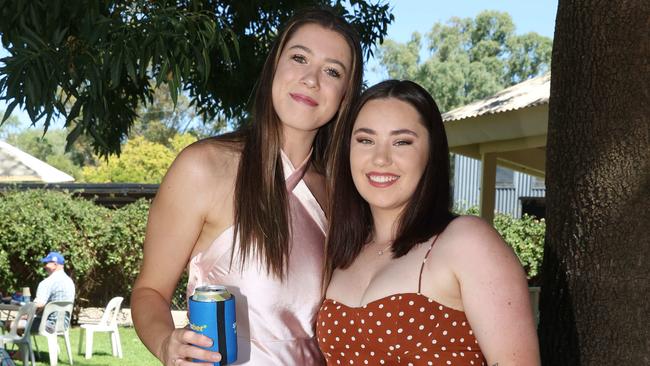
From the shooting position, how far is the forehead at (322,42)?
289 centimetres

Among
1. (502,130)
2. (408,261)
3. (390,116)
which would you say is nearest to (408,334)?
(408,261)

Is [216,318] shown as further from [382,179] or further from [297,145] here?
[297,145]

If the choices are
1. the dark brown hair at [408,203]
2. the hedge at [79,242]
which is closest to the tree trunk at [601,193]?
the dark brown hair at [408,203]

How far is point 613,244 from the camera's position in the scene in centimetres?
363

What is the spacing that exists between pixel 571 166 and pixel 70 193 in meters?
14.1

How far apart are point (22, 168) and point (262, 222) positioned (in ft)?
35.6

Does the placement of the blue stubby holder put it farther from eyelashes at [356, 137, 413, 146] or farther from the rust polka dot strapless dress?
eyelashes at [356, 137, 413, 146]

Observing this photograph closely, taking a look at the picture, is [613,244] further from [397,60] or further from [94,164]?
[94,164]

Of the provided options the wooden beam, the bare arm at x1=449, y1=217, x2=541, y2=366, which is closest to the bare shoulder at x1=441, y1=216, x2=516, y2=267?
→ the bare arm at x1=449, y1=217, x2=541, y2=366

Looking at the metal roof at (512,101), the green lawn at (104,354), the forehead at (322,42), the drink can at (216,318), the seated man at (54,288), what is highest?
the metal roof at (512,101)

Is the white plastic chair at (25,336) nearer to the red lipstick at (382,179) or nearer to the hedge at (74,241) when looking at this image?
the hedge at (74,241)

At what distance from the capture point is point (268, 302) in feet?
9.00

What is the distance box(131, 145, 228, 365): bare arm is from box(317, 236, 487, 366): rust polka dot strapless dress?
56cm

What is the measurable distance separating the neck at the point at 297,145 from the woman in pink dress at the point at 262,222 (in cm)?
6
